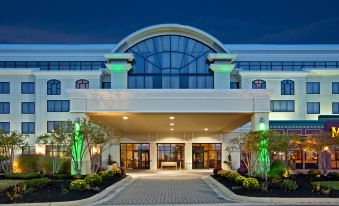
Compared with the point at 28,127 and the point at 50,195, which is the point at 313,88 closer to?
the point at 28,127

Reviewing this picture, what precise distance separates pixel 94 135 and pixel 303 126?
27194mm

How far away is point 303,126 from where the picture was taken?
48.6 meters

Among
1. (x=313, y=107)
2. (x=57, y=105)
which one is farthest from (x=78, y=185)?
(x=313, y=107)

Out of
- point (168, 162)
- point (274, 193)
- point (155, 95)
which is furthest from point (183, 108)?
point (168, 162)

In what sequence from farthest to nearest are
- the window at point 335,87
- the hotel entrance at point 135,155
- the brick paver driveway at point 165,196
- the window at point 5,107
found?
the window at point 335,87 < the window at point 5,107 < the hotel entrance at point 135,155 < the brick paver driveway at point 165,196

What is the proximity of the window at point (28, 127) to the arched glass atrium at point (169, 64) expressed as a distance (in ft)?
38.9

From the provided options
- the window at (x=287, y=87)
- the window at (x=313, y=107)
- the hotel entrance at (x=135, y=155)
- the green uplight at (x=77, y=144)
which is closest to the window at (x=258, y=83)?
the window at (x=287, y=87)

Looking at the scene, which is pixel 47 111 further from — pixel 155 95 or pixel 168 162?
pixel 155 95

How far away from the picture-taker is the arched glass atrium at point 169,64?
54625 millimetres

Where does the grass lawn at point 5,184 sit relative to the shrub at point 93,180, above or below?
below

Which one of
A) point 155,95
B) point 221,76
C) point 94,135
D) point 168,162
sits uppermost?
point 221,76

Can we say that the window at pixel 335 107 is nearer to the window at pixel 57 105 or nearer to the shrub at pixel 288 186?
the window at pixel 57 105

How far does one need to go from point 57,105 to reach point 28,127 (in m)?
4.08

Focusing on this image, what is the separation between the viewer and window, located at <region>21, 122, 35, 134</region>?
184 ft
